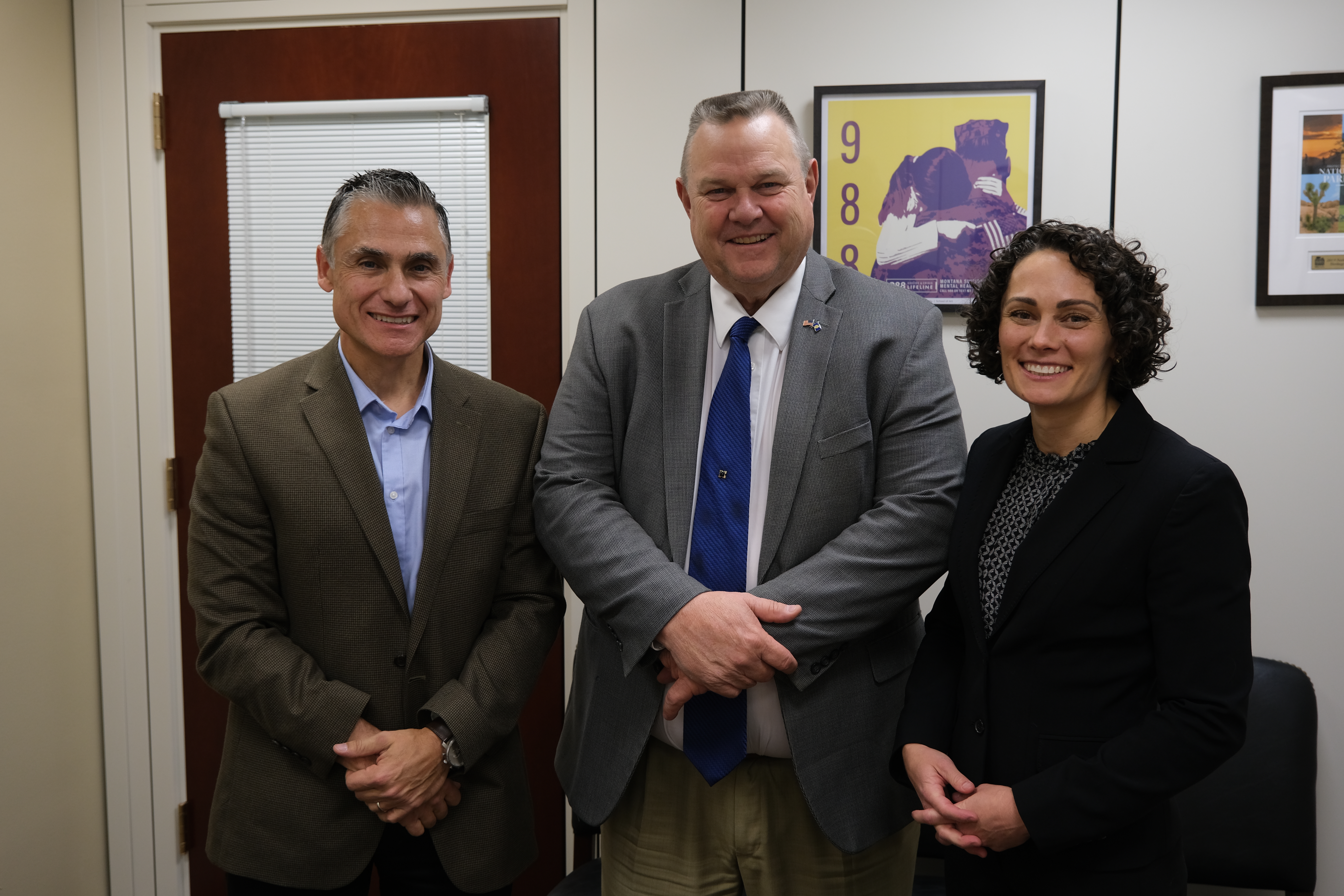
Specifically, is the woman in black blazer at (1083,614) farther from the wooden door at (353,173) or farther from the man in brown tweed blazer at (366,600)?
the wooden door at (353,173)

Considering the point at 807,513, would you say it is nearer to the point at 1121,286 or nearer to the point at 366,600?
the point at 1121,286

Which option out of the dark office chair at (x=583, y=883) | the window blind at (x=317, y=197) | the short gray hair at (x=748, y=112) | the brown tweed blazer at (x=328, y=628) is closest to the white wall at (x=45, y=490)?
A: the window blind at (x=317, y=197)

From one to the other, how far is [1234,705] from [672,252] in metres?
1.59

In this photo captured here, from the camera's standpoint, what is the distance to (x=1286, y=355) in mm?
2273

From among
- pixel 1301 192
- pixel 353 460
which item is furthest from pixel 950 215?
pixel 353 460

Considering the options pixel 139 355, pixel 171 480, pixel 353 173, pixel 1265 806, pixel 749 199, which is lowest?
pixel 1265 806

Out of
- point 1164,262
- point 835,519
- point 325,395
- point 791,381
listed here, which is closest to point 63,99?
point 325,395

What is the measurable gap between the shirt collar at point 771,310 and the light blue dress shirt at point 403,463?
54 centimetres

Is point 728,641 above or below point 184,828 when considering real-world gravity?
above

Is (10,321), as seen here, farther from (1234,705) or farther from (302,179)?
(1234,705)

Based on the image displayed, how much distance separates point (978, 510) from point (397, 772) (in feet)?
3.37

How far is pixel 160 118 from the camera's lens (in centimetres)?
262

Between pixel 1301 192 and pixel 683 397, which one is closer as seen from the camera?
pixel 683 397

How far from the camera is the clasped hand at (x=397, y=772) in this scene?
1.60m
